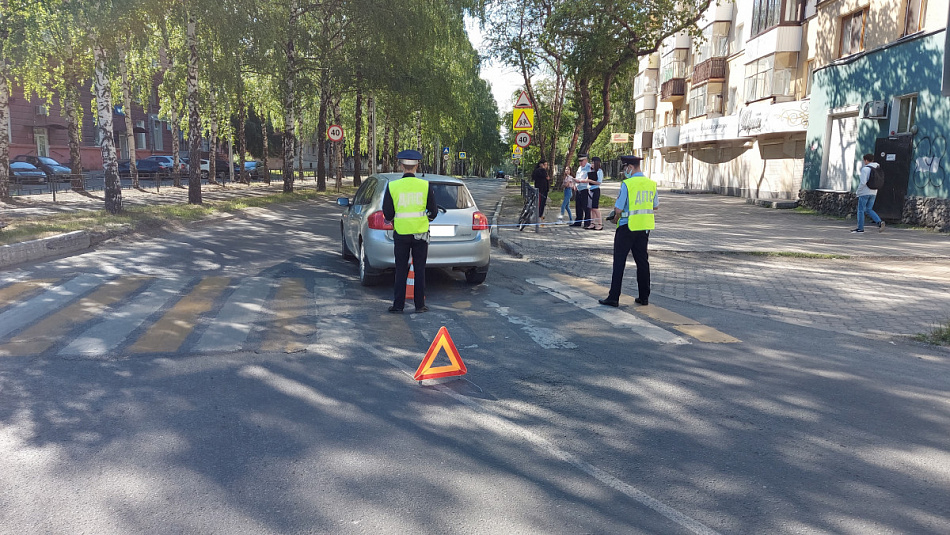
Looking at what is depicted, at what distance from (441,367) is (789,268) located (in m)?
7.98

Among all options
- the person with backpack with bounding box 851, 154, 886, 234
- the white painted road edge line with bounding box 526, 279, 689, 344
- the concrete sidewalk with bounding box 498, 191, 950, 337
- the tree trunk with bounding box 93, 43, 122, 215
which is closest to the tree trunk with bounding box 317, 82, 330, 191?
the tree trunk with bounding box 93, 43, 122, 215

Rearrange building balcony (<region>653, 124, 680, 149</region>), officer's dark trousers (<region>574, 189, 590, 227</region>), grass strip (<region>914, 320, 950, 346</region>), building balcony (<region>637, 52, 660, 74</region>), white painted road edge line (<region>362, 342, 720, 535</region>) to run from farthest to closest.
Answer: building balcony (<region>637, 52, 660, 74</region>) → building balcony (<region>653, 124, 680, 149</region>) → officer's dark trousers (<region>574, 189, 590, 227</region>) → grass strip (<region>914, 320, 950, 346</region>) → white painted road edge line (<region>362, 342, 720, 535</region>)

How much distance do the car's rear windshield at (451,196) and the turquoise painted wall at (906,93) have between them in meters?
12.5

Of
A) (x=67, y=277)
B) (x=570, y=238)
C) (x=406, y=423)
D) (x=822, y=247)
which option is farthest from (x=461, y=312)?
(x=822, y=247)

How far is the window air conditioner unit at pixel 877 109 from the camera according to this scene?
59.7ft

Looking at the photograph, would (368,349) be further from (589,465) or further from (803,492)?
(803,492)

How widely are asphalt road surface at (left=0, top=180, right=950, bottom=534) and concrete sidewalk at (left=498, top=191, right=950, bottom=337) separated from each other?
978 millimetres

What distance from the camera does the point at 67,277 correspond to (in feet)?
30.7

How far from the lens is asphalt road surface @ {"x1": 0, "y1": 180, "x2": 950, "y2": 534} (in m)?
3.29

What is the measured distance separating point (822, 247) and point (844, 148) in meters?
9.14

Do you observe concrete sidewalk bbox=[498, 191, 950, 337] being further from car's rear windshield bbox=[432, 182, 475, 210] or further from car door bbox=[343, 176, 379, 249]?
car door bbox=[343, 176, 379, 249]

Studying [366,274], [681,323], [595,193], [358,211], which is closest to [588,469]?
[681,323]

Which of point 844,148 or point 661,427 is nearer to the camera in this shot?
point 661,427

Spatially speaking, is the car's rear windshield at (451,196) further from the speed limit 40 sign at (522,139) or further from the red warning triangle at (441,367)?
the speed limit 40 sign at (522,139)
